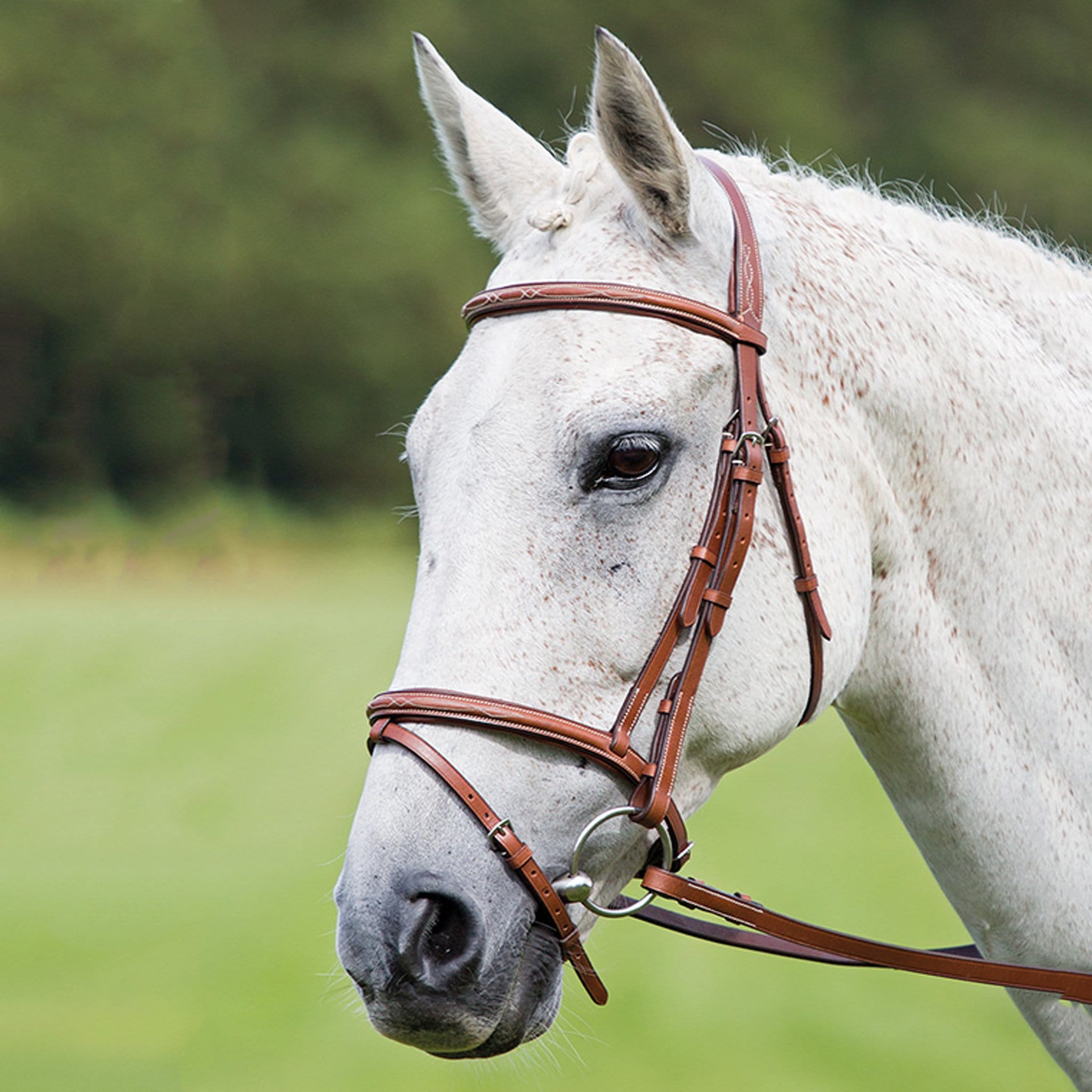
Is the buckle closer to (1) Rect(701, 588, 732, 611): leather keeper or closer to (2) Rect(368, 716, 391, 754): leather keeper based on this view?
(2) Rect(368, 716, 391, 754): leather keeper

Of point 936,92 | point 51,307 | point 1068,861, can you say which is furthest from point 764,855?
point 936,92

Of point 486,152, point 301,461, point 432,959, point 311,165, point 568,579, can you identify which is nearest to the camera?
point 432,959

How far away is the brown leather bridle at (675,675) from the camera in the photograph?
1551mm

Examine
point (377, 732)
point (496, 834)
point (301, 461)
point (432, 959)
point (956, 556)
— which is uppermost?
point (301, 461)

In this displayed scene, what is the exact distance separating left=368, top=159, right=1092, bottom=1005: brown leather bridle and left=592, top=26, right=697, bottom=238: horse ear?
0.42 feet

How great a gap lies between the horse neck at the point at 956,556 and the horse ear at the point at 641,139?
0.20 meters

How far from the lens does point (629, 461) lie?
1653 mm

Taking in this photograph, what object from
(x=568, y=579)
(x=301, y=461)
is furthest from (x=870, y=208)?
(x=301, y=461)

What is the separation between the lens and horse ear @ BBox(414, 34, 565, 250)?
2.04 metres

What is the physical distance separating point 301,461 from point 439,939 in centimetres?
1532

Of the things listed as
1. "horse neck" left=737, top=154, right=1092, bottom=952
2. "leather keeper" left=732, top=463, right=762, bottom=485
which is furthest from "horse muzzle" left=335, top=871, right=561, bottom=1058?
"horse neck" left=737, top=154, right=1092, bottom=952

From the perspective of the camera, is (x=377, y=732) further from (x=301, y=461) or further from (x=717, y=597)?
(x=301, y=461)

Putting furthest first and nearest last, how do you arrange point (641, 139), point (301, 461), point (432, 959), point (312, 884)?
point (301, 461) → point (312, 884) → point (641, 139) → point (432, 959)

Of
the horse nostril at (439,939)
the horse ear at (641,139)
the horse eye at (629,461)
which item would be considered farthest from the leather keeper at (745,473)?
the horse nostril at (439,939)
